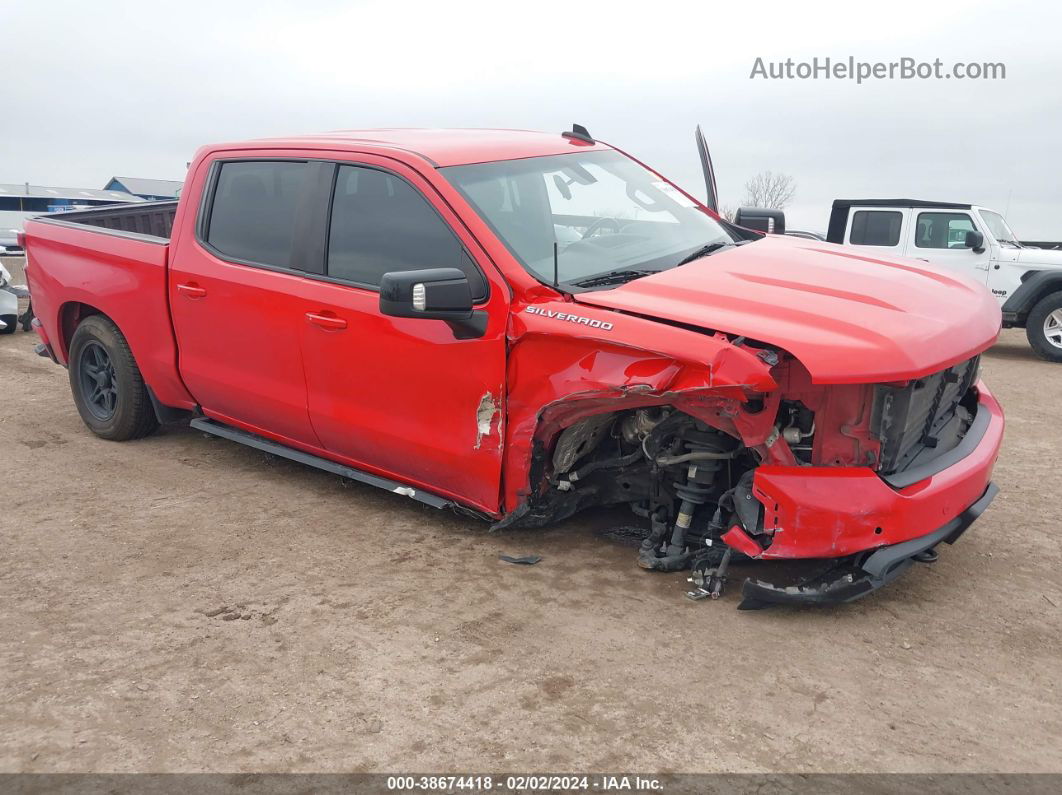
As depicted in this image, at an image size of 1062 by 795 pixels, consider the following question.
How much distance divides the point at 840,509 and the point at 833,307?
2.41ft

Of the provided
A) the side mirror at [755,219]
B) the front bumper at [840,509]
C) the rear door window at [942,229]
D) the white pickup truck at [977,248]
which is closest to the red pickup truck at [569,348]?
the front bumper at [840,509]

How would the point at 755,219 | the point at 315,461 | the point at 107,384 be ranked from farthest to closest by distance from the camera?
1. the point at 107,384
2. the point at 755,219
3. the point at 315,461

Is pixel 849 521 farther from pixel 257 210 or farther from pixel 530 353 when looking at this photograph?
pixel 257 210

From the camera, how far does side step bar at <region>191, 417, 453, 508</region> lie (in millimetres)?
4422

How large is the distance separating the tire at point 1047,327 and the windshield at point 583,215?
7.36 meters

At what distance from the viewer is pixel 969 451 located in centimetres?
387

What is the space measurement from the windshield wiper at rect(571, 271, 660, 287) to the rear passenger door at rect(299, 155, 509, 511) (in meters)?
0.34

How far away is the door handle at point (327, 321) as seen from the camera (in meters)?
4.41

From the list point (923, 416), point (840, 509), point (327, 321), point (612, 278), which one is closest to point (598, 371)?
point (612, 278)

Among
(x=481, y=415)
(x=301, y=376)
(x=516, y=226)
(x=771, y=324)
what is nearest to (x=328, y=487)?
(x=301, y=376)

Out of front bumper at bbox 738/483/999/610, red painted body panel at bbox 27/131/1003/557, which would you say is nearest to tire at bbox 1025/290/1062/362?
red painted body panel at bbox 27/131/1003/557

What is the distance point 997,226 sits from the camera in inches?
476

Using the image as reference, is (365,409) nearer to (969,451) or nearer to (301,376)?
(301,376)

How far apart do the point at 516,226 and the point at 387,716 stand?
2107mm
